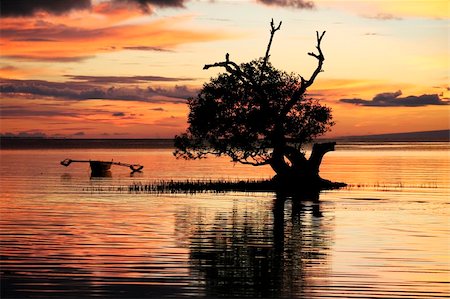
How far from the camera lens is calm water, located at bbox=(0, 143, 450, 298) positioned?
25.1 meters

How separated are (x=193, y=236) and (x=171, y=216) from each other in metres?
9.41

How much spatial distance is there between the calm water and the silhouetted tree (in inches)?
407

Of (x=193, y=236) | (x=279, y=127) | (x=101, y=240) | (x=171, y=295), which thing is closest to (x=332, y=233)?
(x=193, y=236)

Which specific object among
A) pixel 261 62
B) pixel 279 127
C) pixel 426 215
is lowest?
pixel 426 215

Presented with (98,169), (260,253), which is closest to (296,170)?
(98,169)

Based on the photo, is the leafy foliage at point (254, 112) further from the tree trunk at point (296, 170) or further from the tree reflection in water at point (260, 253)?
the tree reflection in water at point (260, 253)

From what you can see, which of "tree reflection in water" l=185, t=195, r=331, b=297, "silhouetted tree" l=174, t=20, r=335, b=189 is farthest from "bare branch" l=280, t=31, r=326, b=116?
"tree reflection in water" l=185, t=195, r=331, b=297

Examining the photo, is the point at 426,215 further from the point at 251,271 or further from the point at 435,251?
the point at 251,271

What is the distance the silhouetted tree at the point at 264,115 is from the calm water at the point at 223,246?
10.3 metres

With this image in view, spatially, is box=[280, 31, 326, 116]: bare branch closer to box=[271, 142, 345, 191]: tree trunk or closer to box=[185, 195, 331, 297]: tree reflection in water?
box=[271, 142, 345, 191]: tree trunk

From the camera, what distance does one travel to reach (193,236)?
126ft

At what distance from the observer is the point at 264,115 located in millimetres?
72062

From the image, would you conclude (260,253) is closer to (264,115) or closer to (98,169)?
(264,115)

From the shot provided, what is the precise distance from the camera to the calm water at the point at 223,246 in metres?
25.1
